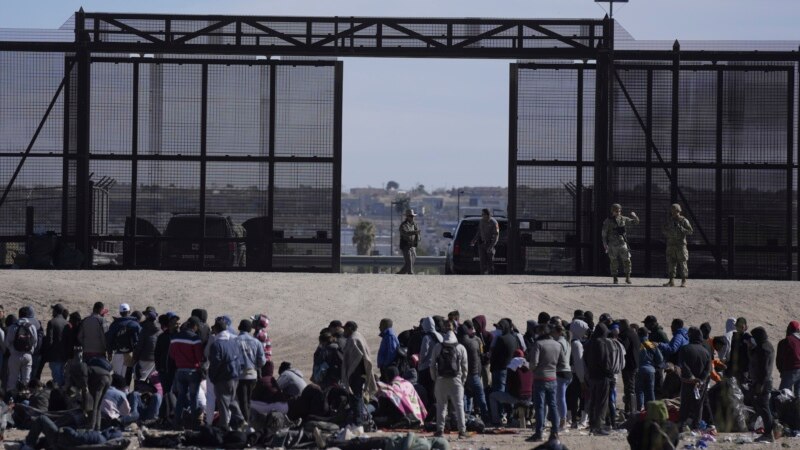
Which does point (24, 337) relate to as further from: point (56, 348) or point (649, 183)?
point (649, 183)

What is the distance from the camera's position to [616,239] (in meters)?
30.3

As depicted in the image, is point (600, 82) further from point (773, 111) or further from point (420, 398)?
point (420, 398)

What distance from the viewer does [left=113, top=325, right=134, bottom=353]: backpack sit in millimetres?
21281

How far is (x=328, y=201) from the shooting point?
32.9 meters

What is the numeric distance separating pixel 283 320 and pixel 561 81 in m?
8.16

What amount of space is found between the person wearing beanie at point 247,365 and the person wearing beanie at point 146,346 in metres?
1.87

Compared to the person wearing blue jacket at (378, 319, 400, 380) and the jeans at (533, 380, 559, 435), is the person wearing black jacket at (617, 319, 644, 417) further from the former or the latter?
the person wearing blue jacket at (378, 319, 400, 380)

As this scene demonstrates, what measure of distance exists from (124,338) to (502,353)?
5.04 metres

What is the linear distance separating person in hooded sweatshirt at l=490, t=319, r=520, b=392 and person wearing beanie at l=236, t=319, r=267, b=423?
3248mm

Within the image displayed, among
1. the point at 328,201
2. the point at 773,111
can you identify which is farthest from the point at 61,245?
the point at 773,111

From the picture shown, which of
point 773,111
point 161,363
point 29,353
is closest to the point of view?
point 161,363

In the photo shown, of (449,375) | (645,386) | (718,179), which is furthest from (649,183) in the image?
(449,375)

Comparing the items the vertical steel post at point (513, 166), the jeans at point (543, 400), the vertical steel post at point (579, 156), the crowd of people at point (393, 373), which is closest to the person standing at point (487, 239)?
the vertical steel post at point (513, 166)

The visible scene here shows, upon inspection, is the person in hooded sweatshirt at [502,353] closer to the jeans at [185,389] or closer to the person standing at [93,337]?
the jeans at [185,389]
